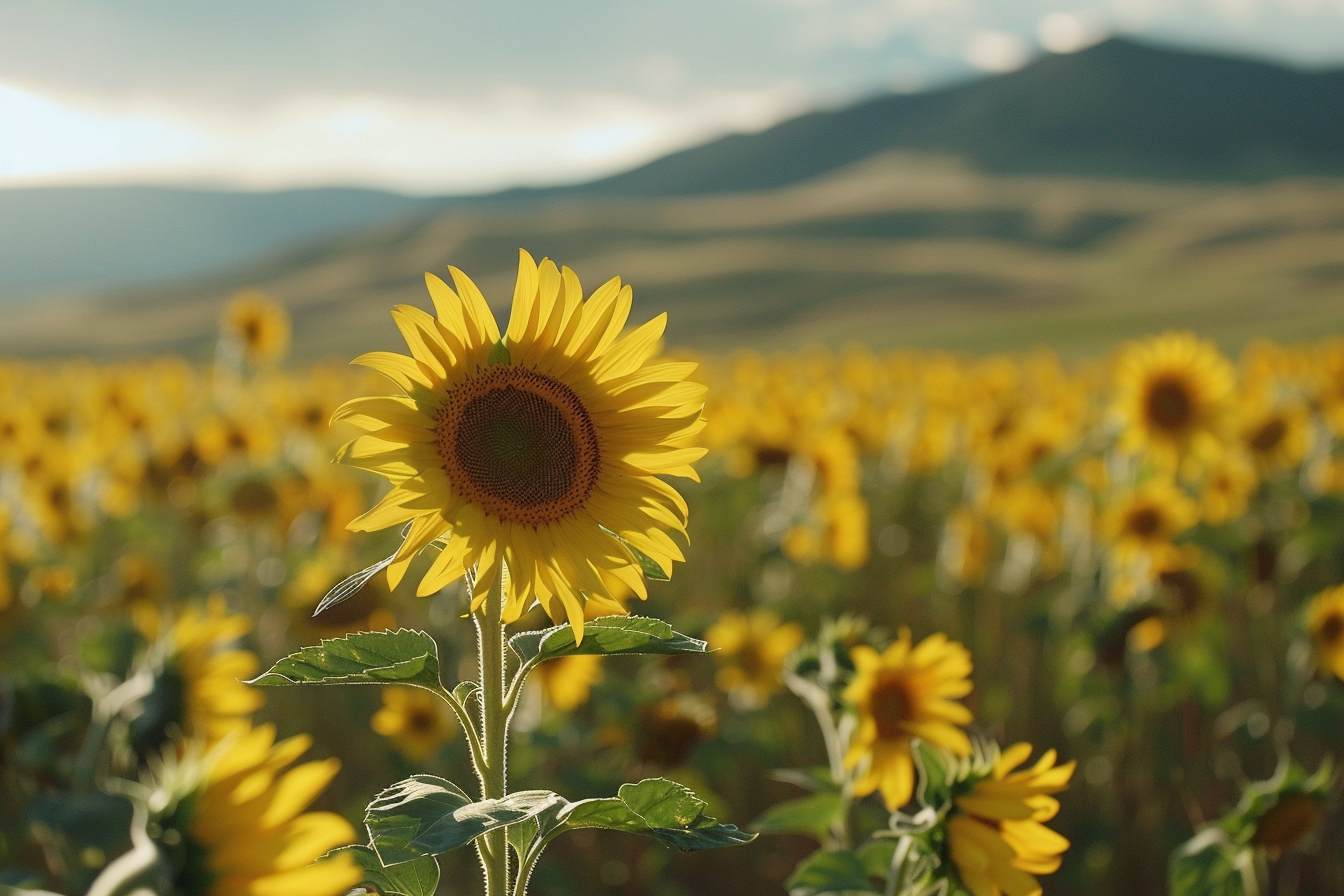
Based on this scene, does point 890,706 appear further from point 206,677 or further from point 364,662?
point 206,677

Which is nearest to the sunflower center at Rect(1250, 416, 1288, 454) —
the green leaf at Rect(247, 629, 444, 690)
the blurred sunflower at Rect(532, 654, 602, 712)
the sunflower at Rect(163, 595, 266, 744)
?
the blurred sunflower at Rect(532, 654, 602, 712)

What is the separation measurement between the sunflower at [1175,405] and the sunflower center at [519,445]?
3.66 m

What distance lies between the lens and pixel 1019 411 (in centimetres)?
725

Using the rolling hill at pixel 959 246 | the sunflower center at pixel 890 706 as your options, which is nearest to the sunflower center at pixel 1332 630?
the sunflower center at pixel 890 706

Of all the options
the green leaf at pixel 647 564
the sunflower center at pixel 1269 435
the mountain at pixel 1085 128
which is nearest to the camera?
the green leaf at pixel 647 564

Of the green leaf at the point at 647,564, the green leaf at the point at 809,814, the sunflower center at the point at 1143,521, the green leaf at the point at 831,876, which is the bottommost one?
the sunflower center at the point at 1143,521

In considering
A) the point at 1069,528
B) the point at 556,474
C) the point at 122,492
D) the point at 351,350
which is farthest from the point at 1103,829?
the point at 351,350

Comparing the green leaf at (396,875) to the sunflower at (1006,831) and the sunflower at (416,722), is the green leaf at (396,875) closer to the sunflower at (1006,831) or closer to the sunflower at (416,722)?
the sunflower at (1006,831)

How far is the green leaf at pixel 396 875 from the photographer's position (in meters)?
1.09

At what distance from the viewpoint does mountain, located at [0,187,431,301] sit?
490 ft

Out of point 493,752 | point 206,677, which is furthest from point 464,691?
point 206,677

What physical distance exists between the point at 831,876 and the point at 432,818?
2.37 ft

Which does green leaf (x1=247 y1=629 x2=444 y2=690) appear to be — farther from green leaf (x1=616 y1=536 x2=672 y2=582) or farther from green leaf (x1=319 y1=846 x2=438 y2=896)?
green leaf (x1=616 y1=536 x2=672 y2=582)

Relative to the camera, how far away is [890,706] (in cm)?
213
